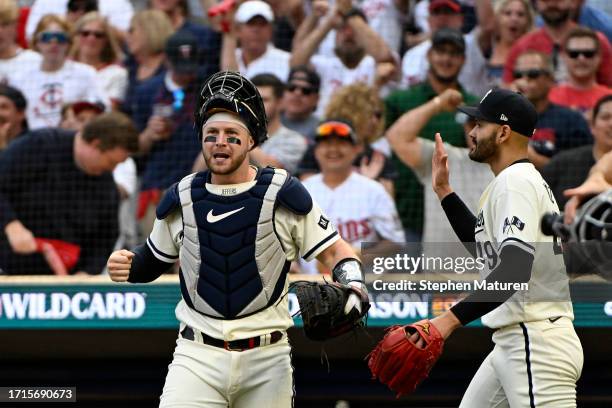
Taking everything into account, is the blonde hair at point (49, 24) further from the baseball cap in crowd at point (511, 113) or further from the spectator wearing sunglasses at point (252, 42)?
the baseball cap in crowd at point (511, 113)

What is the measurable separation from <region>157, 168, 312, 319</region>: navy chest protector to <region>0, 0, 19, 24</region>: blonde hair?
4761 mm

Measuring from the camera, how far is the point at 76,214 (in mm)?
7160

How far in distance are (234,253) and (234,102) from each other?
55cm

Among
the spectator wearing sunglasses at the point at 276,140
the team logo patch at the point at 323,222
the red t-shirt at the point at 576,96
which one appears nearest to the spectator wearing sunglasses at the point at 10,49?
the spectator wearing sunglasses at the point at 276,140

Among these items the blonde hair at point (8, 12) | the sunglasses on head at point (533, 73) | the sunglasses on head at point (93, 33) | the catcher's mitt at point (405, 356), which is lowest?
the catcher's mitt at point (405, 356)

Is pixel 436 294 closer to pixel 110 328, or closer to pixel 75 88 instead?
Answer: pixel 110 328

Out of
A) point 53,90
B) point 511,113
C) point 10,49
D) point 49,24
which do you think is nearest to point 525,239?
point 511,113

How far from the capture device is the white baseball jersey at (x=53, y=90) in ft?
26.2

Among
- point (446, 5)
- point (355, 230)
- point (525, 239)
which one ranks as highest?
point (446, 5)

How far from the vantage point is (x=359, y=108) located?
23.6 ft

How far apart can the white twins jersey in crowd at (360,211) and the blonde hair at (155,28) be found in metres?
1.91

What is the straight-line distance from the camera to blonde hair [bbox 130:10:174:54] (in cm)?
805

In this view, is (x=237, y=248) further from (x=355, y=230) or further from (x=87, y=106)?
(x=87, y=106)

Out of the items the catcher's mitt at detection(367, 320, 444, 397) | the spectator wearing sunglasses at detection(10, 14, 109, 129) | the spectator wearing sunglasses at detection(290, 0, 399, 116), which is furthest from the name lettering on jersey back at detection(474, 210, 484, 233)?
the spectator wearing sunglasses at detection(10, 14, 109, 129)
